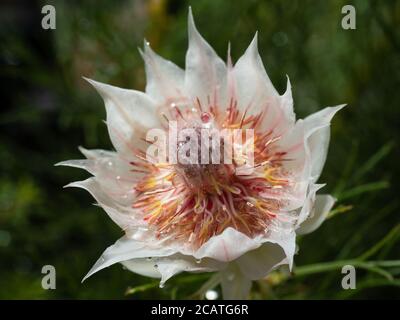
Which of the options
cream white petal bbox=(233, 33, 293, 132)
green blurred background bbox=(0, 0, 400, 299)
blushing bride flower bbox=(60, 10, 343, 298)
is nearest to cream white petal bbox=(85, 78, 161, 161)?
blushing bride flower bbox=(60, 10, 343, 298)

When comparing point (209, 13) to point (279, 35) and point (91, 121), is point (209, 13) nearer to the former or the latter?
point (279, 35)

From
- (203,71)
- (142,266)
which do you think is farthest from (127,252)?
(203,71)

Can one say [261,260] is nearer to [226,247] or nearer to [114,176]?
[226,247]

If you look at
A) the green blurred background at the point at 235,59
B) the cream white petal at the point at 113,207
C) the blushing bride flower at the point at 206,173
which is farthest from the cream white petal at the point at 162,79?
the green blurred background at the point at 235,59

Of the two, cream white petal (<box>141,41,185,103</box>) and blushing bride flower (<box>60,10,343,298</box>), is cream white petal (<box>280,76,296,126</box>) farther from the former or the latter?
cream white petal (<box>141,41,185,103</box>)

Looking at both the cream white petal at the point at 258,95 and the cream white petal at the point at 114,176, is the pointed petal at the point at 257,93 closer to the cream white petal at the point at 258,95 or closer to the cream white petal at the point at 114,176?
the cream white petal at the point at 258,95

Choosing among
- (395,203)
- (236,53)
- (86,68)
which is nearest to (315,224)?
(395,203)
